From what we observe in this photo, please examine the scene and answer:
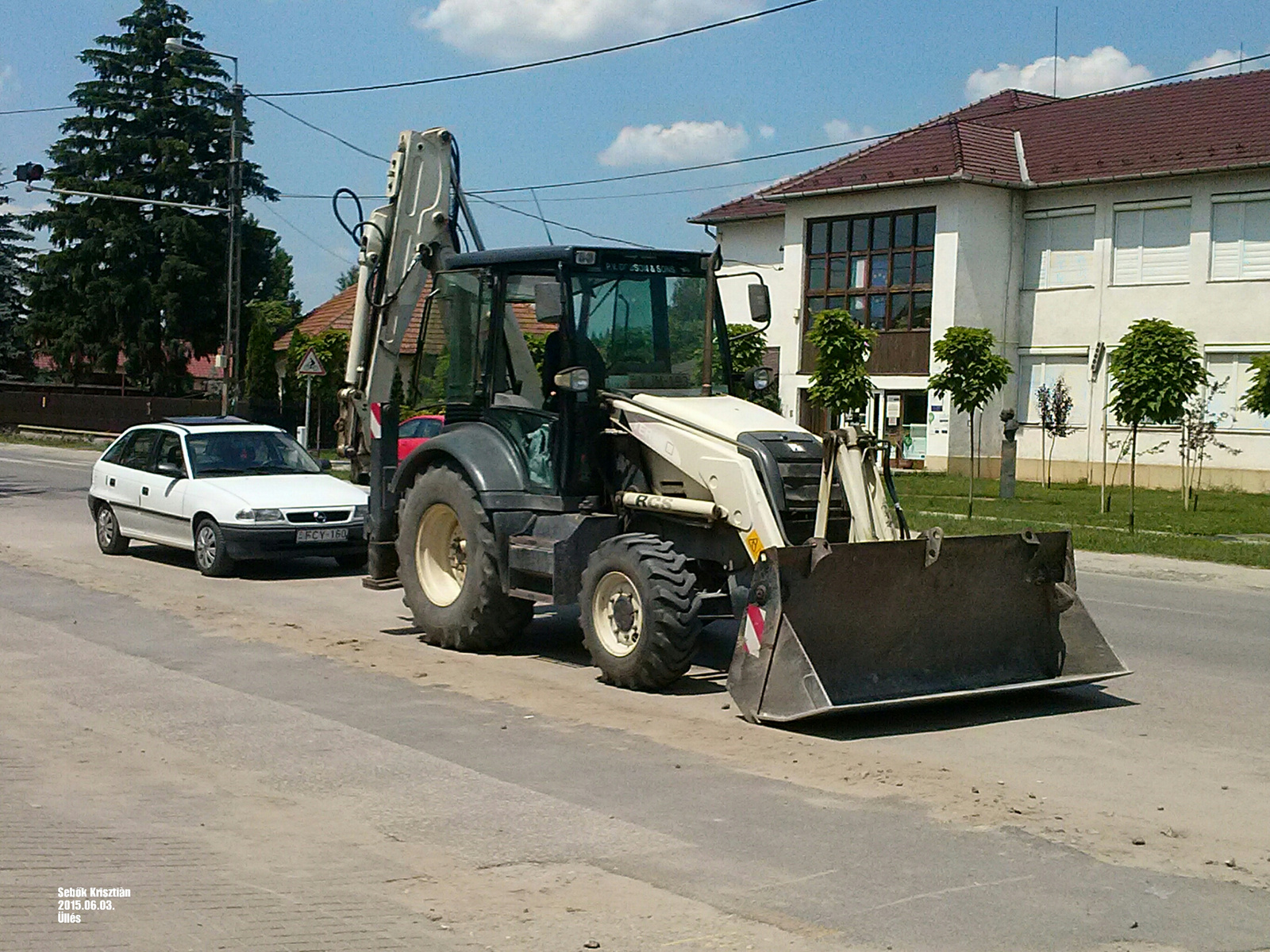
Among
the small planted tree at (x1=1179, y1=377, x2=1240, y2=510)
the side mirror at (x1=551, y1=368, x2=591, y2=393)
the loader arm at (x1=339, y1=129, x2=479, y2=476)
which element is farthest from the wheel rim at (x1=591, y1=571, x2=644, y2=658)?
the small planted tree at (x1=1179, y1=377, x2=1240, y2=510)

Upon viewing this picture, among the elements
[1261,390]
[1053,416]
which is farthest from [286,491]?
[1053,416]

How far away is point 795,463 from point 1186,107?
33.4 meters

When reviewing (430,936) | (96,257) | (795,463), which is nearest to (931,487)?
(795,463)

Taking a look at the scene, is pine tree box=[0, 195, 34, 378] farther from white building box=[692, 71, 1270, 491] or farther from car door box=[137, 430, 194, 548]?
car door box=[137, 430, 194, 548]

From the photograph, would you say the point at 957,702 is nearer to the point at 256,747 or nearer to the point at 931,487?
the point at 256,747

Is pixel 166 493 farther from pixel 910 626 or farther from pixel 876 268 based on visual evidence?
pixel 876 268

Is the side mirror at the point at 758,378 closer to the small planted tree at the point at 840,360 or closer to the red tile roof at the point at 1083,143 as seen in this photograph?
the small planted tree at the point at 840,360

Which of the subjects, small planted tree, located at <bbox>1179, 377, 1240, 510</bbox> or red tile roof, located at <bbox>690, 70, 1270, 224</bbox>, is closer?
small planted tree, located at <bbox>1179, 377, 1240, 510</bbox>

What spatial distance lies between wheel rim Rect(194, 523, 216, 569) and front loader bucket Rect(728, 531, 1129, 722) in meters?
7.93

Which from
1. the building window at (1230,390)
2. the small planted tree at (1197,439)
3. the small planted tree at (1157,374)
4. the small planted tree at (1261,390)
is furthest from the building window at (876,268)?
the small planted tree at (1157,374)

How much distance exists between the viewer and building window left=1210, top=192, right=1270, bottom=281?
34.9m

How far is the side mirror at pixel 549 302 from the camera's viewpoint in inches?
415

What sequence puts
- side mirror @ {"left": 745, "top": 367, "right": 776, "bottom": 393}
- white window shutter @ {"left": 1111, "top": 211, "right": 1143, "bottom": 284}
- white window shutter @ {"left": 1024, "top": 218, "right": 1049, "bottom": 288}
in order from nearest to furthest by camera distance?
side mirror @ {"left": 745, "top": 367, "right": 776, "bottom": 393} → white window shutter @ {"left": 1111, "top": 211, "right": 1143, "bottom": 284} → white window shutter @ {"left": 1024, "top": 218, "right": 1049, "bottom": 288}

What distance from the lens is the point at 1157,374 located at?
→ 24562mm
